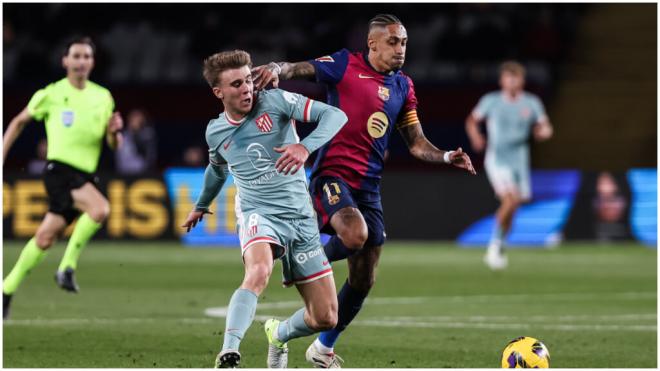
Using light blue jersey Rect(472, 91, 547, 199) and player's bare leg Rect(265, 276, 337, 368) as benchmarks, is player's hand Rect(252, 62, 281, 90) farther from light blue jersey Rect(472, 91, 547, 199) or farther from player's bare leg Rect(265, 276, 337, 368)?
light blue jersey Rect(472, 91, 547, 199)

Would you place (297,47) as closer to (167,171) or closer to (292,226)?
(167,171)

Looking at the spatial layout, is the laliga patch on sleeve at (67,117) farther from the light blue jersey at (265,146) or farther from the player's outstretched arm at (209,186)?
the light blue jersey at (265,146)

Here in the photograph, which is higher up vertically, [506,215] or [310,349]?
[310,349]

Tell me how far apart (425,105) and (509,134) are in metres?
6.14

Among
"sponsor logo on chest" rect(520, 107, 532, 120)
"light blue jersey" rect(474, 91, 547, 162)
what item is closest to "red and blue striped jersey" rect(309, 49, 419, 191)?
"light blue jersey" rect(474, 91, 547, 162)

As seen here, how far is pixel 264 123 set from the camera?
7395mm

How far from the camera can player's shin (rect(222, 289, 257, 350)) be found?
22.3 feet

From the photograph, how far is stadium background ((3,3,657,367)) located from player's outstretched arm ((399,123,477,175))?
7.73 m

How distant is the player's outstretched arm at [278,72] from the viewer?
748 centimetres

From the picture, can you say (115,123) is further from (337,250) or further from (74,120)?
(337,250)

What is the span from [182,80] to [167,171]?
452 centimetres

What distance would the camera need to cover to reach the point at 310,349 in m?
8.37

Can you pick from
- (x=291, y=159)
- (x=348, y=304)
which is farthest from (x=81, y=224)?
(x=291, y=159)

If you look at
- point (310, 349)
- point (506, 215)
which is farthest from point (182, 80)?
point (310, 349)
